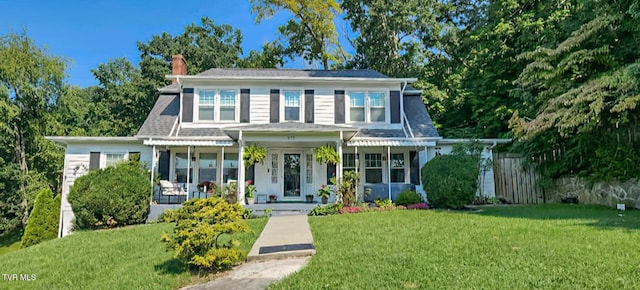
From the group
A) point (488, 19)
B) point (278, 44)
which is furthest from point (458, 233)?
point (278, 44)

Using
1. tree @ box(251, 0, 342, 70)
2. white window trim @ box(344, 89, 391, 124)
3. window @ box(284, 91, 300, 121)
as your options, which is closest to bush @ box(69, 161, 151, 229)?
window @ box(284, 91, 300, 121)

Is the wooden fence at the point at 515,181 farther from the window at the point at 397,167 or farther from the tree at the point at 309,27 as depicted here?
the tree at the point at 309,27

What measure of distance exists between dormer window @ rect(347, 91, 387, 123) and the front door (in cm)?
273

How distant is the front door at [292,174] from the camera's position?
14.8 m

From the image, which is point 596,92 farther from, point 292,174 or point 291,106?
point 292,174

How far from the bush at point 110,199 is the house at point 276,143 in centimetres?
224

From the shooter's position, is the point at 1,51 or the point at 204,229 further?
the point at 1,51

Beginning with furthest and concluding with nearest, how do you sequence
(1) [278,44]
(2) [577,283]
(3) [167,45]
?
1. (3) [167,45]
2. (1) [278,44]
3. (2) [577,283]

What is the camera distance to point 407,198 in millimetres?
12586

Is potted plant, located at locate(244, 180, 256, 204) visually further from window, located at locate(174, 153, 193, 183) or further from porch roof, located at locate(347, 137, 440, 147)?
porch roof, located at locate(347, 137, 440, 147)

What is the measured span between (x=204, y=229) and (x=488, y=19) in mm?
20792

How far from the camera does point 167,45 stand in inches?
1241

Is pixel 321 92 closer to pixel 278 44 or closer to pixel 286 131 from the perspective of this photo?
pixel 286 131

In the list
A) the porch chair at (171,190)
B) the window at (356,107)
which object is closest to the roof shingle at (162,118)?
the porch chair at (171,190)
